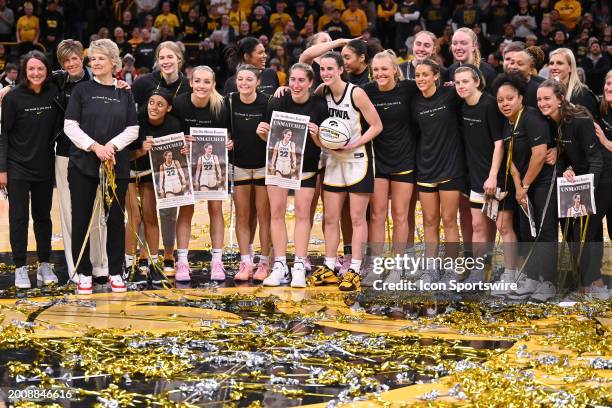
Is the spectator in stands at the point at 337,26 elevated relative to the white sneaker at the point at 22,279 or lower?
elevated

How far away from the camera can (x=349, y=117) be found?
→ 827 cm

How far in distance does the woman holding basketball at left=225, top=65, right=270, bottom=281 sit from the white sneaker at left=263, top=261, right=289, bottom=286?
0.17 meters

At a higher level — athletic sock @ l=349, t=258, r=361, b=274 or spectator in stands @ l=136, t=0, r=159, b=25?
spectator in stands @ l=136, t=0, r=159, b=25

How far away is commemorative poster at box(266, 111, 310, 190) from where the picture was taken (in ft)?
27.1

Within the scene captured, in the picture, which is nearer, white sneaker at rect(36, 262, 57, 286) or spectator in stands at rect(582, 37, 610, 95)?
white sneaker at rect(36, 262, 57, 286)

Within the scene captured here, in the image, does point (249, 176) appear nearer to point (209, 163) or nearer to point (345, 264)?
point (209, 163)

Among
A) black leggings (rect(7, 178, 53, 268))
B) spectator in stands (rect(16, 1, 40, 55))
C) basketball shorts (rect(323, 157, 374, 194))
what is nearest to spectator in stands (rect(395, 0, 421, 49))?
spectator in stands (rect(16, 1, 40, 55))

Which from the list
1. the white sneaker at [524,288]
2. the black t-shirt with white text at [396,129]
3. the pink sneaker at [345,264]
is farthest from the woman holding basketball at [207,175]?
the white sneaker at [524,288]

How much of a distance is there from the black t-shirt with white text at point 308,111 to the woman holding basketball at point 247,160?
18 centimetres

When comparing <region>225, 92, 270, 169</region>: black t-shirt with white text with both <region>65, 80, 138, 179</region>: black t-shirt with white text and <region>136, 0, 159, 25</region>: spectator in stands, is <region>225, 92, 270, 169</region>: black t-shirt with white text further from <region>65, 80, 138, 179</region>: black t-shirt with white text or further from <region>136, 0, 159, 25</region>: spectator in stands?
<region>136, 0, 159, 25</region>: spectator in stands

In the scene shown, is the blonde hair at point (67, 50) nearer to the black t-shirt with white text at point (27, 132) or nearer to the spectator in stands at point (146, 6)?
the black t-shirt with white text at point (27, 132)

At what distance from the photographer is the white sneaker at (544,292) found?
7.58m

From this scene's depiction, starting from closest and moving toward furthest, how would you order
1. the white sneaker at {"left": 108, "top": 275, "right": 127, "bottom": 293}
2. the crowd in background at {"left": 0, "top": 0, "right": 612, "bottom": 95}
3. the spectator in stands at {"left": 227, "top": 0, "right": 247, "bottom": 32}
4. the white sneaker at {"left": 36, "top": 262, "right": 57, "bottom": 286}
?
the white sneaker at {"left": 108, "top": 275, "right": 127, "bottom": 293}
the white sneaker at {"left": 36, "top": 262, "right": 57, "bottom": 286}
the crowd in background at {"left": 0, "top": 0, "right": 612, "bottom": 95}
the spectator in stands at {"left": 227, "top": 0, "right": 247, "bottom": 32}

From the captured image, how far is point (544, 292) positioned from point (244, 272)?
238 cm
